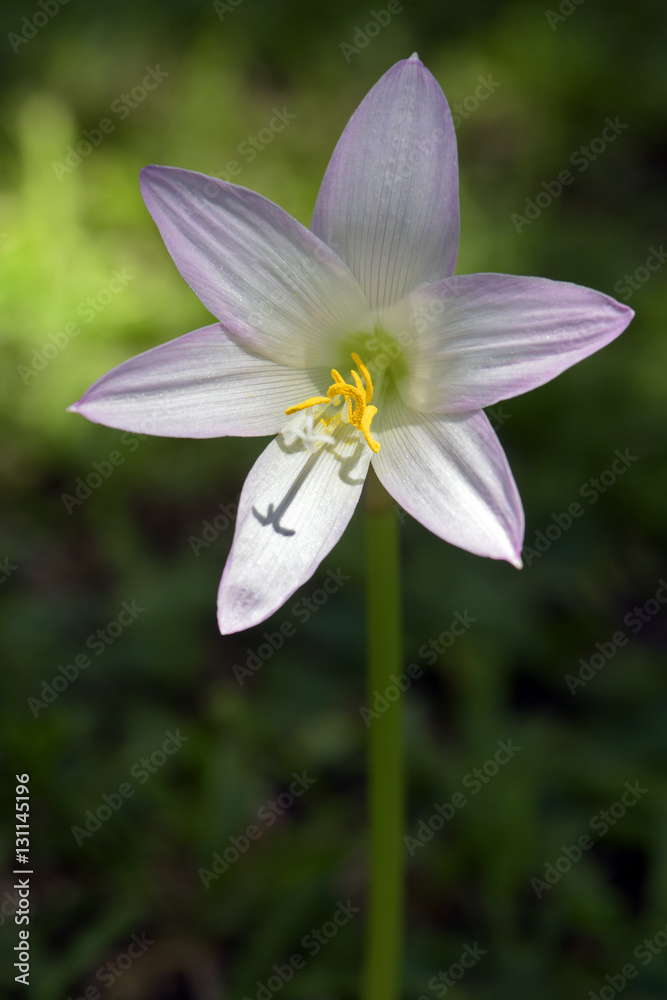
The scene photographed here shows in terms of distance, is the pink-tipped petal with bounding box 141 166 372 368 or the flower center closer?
the pink-tipped petal with bounding box 141 166 372 368

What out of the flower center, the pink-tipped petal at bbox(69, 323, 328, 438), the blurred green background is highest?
the pink-tipped petal at bbox(69, 323, 328, 438)

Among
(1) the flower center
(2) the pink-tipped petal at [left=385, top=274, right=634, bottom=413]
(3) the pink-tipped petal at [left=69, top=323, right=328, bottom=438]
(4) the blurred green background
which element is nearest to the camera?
(2) the pink-tipped petal at [left=385, top=274, right=634, bottom=413]

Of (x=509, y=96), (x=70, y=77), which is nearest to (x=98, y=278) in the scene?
(x=70, y=77)

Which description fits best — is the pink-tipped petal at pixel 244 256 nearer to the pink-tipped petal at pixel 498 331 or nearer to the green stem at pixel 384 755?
the pink-tipped petal at pixel 498 331

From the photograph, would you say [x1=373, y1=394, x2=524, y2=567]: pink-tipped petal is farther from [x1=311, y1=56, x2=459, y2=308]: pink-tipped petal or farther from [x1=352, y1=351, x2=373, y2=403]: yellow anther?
[x1=311, y1=56, x2=459, y2=308]: pink-tipped petal

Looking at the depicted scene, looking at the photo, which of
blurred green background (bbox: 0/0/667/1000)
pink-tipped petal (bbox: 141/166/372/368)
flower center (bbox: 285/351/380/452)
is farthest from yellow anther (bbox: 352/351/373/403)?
blurred green background (bbox: 0/0/667/1000)

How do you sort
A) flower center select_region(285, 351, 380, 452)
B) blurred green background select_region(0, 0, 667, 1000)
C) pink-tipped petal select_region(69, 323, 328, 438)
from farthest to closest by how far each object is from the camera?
blurred green background select_region(0, 0, 667, 1000) → flower center select_region(285, 351, 380, 452) → pink-tipped petal select_region(69, 323, 328, 438)

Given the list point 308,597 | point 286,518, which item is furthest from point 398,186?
point 308,597

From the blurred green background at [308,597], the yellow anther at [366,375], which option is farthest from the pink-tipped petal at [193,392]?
the blurred green background at [308,597]

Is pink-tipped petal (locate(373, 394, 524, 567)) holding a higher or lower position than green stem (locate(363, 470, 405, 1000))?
higher
